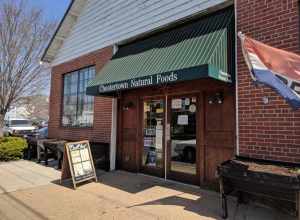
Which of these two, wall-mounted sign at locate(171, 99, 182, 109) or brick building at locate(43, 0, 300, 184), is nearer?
brick building at locate(43, 0, 300, 184)

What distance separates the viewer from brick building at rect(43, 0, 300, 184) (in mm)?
5480

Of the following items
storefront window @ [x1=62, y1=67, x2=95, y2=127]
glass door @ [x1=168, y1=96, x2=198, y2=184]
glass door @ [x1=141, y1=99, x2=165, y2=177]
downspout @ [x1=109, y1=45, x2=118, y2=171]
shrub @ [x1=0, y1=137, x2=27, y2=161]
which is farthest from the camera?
shrub @ [x1=0, y1=137, x2=27, y2=161]

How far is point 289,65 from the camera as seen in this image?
379cm

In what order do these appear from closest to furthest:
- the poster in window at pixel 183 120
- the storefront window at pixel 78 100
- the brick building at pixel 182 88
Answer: the brick building at pixel 182 88
the poster in window at pixel 183 120
the storefront window at pixel 78 100

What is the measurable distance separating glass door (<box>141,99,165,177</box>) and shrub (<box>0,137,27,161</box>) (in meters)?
6.20

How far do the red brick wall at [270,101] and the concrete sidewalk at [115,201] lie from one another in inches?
46.6

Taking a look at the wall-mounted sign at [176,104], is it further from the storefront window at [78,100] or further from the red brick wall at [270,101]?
the storefront window at [78,100]

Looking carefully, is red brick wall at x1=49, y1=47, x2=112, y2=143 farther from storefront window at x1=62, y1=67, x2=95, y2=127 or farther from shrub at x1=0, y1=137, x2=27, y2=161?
shrub at x1=0, y1=137, x2=27, y2=161

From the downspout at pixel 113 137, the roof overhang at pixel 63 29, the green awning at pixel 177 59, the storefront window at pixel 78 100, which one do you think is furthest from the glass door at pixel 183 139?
the roof overhang at pixel 63 29

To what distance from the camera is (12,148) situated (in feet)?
37.6

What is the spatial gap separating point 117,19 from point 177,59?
428 cm

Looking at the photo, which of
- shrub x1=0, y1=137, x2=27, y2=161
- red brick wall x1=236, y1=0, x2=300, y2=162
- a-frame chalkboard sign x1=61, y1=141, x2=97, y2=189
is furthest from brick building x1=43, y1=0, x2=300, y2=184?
shrub x1=0, y1=137, x2=27, y2=161

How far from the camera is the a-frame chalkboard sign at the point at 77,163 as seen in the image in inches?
282

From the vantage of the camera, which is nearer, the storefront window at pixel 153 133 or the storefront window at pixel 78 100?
the storefront window at pixel 153 133
